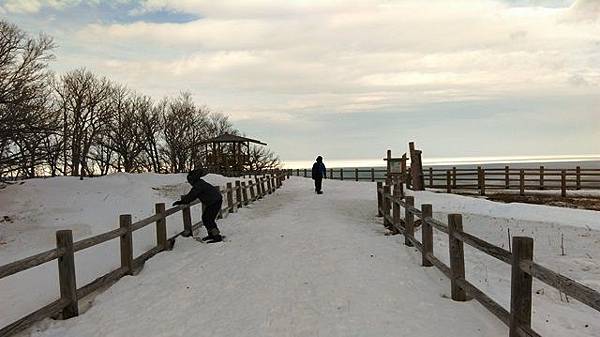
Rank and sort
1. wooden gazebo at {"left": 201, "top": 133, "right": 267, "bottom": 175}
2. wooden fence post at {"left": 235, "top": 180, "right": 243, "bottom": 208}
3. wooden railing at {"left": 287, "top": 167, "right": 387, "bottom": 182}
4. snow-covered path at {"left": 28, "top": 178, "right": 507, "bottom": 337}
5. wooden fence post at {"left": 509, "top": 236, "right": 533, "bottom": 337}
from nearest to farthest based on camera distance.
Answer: wooden fence post at {"left": 509, "top": 236, "right": 533, "bottom": 337} < snow-covered path at {"left": 28, "top": 178, "right": 507, "bottom": 337} < wooden fence post at {"left": 235, "top": 180, "right": 243, "bottom": 208} < wooden gazebo at {"left": 201, "top": 133, "right": 267, "bottom": 175} < wooden railing at {"left": 287, "top": 167, "right": 387, "bottom": 182}

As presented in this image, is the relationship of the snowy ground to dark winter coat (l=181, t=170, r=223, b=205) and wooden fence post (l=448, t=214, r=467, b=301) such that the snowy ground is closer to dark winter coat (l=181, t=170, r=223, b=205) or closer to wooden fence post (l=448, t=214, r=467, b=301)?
wooden fence post (l=448, t=214, r=467, b=301)

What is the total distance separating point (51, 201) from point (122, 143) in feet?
96.2

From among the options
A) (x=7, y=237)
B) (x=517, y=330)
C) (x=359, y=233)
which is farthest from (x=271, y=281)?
(x=7, y=237)

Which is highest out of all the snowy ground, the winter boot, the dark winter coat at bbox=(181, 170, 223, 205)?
the dark winter coat at bbox=(181, 170, 223, 205)

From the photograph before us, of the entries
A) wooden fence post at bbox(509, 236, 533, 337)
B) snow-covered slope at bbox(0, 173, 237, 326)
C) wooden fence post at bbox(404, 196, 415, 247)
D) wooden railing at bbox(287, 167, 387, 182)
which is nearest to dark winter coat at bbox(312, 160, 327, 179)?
snow-covered slope at bbox(0, 173, 237, 326)

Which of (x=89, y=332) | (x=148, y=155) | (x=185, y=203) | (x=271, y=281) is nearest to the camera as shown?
(x=89, y=332)

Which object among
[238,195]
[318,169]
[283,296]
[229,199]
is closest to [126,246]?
[283,296]

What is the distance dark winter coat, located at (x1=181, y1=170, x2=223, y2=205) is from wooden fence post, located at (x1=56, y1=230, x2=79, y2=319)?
4.81 metres

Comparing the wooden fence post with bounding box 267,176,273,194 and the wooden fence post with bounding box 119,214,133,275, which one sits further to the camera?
the wooden fence post with bounding box 267,176,273,194

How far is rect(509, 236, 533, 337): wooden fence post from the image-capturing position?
4.76 metres

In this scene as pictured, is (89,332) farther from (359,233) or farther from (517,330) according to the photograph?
(359,233)

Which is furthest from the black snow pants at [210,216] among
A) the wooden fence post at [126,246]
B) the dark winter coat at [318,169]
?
the dark winter coat at [318,169]

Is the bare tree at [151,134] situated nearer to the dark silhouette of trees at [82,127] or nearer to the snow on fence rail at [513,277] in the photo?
the dark silhouette of trees at [82,127]

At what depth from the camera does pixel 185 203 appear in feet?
36.8
